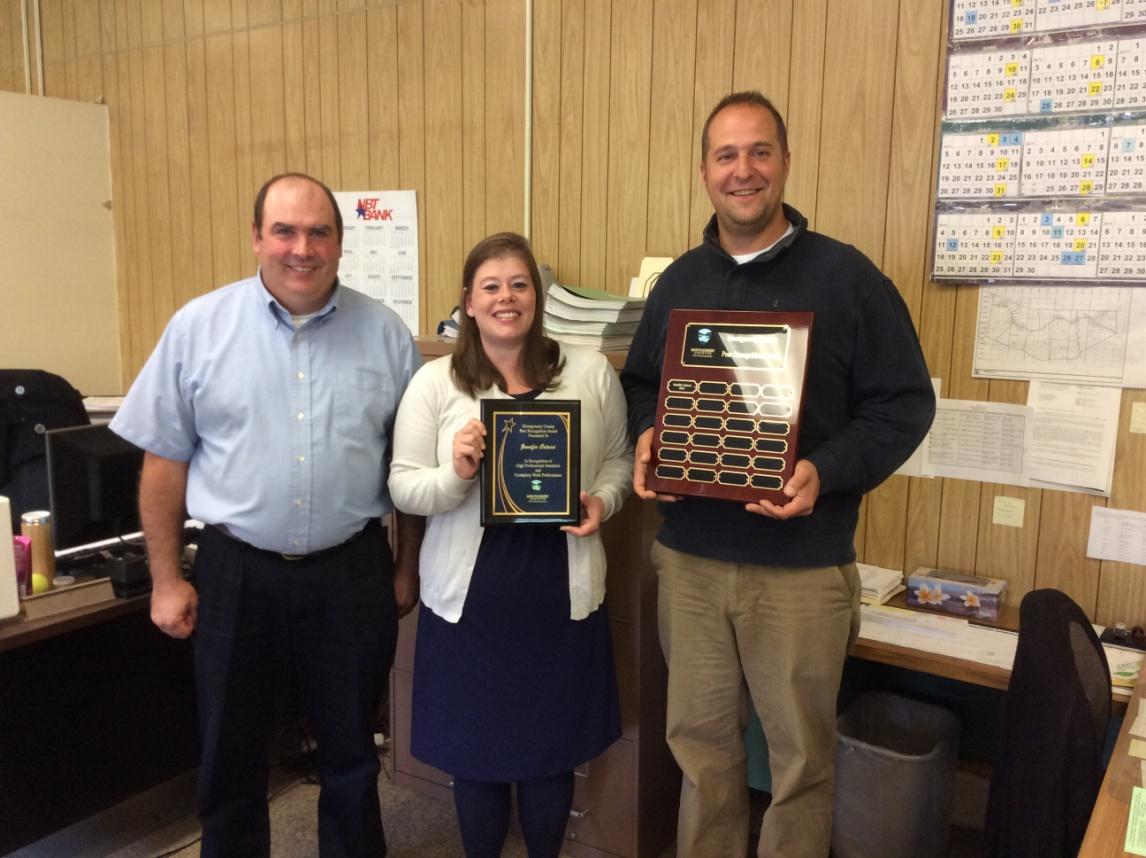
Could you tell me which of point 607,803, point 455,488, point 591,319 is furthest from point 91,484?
point 607,803

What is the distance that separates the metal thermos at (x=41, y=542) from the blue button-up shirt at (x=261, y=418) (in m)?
0.46

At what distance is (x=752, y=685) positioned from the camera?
1943 millimetres

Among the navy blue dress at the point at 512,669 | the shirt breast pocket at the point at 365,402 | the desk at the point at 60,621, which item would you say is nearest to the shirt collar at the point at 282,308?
the shirt breast pocket at the point at 365,402

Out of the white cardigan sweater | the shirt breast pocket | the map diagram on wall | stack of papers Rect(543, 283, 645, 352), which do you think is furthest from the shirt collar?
the map diagram on wall

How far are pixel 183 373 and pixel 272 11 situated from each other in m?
2.31

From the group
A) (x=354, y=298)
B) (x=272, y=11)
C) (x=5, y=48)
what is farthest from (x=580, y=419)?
(x=5, y=48)

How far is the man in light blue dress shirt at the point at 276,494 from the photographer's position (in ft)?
6.39

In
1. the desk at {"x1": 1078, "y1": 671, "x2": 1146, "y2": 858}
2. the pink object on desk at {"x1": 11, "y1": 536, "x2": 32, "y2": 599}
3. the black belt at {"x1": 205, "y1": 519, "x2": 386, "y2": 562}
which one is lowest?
the desk at {"x1": 1078, "y1": 671, "x2": 1146, "y2": 858}

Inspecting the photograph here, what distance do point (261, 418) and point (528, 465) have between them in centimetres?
57

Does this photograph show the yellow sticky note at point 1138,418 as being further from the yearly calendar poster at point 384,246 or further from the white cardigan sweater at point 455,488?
the yearly calendar poster at point 384,246

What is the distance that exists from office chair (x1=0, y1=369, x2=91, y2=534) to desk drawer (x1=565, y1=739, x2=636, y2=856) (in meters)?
1.86

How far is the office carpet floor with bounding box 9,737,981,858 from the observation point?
2510 mm

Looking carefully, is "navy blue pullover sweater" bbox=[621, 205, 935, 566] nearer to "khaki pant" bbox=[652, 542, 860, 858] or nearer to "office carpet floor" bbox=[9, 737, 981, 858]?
"khaki pant" bbox=[652, 542, 860, 858]

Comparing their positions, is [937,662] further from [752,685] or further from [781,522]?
[781,522]
